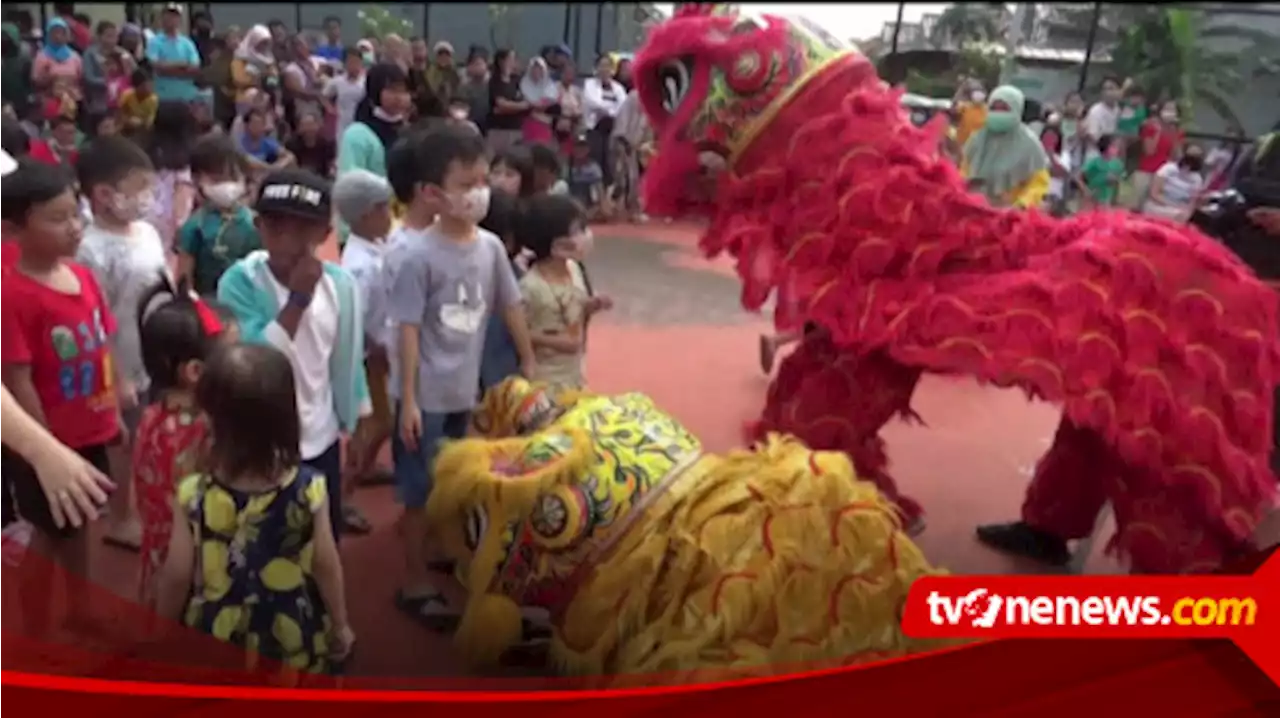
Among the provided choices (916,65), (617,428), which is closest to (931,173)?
(916,65)

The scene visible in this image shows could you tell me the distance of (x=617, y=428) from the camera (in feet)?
4.12

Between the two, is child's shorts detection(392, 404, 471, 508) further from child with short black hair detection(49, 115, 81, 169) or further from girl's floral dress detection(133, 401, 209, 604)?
child with short black hair detection(49, 115, 81, 169)

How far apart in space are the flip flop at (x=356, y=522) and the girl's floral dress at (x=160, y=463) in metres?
0.28

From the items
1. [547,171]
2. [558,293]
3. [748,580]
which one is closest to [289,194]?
[547,171]

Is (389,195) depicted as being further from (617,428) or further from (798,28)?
(798,28)

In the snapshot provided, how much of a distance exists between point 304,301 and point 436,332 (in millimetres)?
289

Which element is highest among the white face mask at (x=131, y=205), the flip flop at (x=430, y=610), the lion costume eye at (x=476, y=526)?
the white face mask at (x=131, y=205)

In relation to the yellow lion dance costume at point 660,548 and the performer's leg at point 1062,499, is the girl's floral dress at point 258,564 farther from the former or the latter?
the performer's leg at point 1062,499

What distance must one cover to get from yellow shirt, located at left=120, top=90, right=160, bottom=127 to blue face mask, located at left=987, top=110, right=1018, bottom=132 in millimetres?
790

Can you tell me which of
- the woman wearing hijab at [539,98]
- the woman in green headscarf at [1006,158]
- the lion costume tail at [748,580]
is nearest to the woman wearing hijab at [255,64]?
the woman wearing hijab at [539,98]

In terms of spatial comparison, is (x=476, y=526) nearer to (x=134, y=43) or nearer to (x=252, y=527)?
(x=252, y=527)

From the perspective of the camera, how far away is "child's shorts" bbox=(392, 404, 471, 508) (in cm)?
139

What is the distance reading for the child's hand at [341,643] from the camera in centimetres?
115

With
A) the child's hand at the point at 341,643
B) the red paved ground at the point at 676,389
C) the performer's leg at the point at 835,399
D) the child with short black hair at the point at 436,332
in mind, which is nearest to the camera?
the child's hand at the point at 341,643
